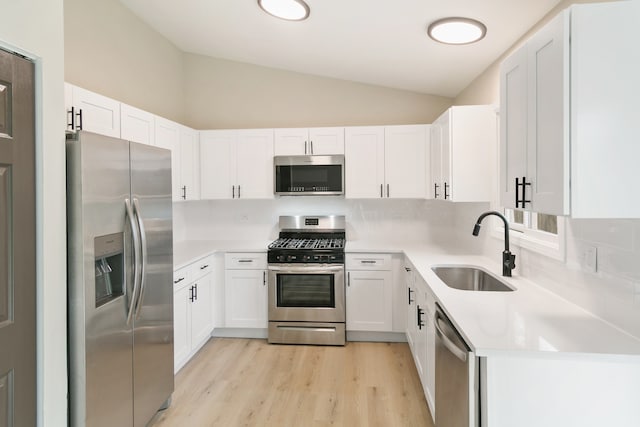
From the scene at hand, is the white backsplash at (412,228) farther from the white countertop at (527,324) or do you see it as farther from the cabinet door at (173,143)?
the cabinet door at (173,143)

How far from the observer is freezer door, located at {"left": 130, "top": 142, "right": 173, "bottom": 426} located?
84.0 inches

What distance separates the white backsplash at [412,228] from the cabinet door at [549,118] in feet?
1.64

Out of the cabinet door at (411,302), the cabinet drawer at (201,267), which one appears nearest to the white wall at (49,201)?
the cabinet drawer at (201,267)

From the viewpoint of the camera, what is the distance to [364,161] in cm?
387

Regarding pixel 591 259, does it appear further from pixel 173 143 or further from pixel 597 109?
pixel 173 143

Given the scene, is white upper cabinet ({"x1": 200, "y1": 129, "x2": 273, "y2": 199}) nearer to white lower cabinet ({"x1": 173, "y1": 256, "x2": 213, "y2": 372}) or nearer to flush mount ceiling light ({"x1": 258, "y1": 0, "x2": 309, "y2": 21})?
white lower cabinet ({"x1": 173, "y1": 256, "x2": 213, "y2": 372})

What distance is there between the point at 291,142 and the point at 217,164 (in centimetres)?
86

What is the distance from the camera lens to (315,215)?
13.9 ft

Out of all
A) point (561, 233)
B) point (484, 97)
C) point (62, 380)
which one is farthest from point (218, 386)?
point (484, 97)

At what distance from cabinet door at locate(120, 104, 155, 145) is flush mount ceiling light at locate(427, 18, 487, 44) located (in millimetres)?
2236

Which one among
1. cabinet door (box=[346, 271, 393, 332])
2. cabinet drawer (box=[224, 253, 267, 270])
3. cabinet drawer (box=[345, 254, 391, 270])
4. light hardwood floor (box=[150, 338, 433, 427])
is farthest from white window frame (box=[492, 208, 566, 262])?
cabinet drawer (box=[224, 253, 267, 270])

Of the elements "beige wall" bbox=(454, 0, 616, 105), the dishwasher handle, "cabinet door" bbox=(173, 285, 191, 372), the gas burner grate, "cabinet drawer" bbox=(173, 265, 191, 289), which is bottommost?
"cabinet door" bbox=(173, 285, 191, 372)

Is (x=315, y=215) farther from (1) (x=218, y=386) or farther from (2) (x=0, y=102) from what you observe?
(2) (x=0, y=102)

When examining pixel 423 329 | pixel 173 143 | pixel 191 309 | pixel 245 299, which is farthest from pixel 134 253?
pixel 423 329
